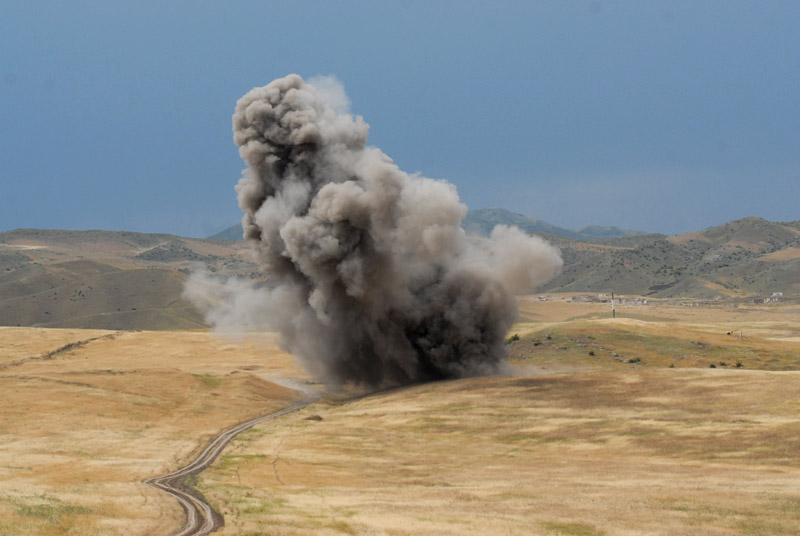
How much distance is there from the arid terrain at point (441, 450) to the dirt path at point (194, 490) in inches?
26.4

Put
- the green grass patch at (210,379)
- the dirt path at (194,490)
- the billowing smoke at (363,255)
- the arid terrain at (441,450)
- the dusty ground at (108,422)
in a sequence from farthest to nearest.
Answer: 1. the green grass patch at (210,379)
2. the billowing smoke at (363,255)
3. the dusty ground at (108,422)
4. the dirt path at (194,490)
5. the arid terrain at (441,450)

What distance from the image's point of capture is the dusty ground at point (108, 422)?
94.1ft

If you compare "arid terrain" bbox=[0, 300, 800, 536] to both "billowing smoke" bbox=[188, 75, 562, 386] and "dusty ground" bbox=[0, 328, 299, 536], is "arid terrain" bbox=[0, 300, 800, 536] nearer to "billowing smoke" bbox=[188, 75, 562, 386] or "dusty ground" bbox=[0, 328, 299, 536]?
"dusty ground" bbox=[0, 328, 299, 536]

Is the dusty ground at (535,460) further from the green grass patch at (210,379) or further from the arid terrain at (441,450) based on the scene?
the green grass patch at (210,379)

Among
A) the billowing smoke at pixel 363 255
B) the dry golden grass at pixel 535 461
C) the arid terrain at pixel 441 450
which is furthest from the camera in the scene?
the billowing smoke at pixel 363 255

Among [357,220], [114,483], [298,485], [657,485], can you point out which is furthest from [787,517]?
[357,220]

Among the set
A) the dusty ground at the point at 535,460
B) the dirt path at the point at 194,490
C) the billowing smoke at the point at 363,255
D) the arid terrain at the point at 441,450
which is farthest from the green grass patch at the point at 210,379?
the dirt path at the point at 194,490

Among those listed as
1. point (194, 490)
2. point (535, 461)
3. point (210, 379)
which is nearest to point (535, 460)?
point (535, 461)

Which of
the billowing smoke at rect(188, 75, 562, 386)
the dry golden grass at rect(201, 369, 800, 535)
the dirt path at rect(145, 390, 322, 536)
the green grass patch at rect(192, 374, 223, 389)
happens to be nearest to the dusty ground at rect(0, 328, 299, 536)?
the green grass patch at rect(192, 374, 223, 389)

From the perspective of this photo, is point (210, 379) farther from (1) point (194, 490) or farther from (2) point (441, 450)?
(1) point (194, 490)

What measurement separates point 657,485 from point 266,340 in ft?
384

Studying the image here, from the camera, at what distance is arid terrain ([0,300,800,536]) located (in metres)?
28.0

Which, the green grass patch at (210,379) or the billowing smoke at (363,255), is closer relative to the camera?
the billowing smoke at (363,255)

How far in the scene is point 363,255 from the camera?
76.5m
